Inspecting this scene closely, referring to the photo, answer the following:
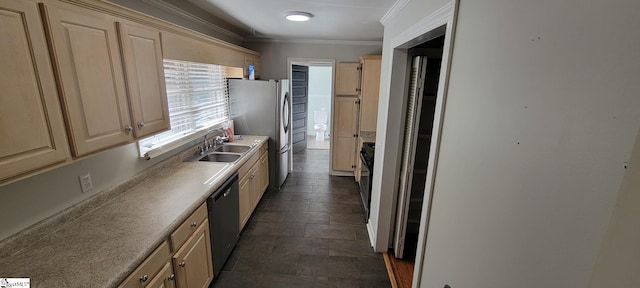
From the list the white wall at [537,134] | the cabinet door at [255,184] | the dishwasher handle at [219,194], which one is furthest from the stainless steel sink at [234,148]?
the white wall at [537,134]

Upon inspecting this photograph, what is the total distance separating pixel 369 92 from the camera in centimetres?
402

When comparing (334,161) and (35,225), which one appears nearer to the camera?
(35,225)

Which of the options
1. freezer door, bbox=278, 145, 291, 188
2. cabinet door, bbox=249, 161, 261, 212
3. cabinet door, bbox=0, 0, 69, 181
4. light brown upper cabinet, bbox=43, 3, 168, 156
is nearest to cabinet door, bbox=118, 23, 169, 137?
light brown upper cabinet, bbox=43, 3, 168, 156

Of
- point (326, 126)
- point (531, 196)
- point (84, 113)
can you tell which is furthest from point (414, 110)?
point (326, 126)

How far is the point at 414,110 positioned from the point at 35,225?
2.53 meters

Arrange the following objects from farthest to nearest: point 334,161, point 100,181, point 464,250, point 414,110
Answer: point 334,161 → point 414,110 → point 100,181 → point 464,250

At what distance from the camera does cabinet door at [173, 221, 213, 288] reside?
165cm

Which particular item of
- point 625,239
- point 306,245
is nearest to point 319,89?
point 306,245

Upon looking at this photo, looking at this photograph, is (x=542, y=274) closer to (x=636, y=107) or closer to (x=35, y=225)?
(x=636, y=107)

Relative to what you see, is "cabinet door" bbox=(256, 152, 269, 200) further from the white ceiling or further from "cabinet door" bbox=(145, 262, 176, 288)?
"cabinet door" bbox=(145, 262, 176, 288)

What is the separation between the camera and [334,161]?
473 centimetres

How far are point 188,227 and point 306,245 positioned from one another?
140cm

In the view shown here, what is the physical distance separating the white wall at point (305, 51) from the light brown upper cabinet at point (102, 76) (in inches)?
111

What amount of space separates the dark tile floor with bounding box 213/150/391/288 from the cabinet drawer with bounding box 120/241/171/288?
36.7 inches
